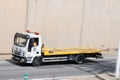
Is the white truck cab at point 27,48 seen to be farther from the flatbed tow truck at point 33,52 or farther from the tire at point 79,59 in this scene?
the tire at point 79,59

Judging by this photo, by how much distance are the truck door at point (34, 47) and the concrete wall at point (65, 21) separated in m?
4.81

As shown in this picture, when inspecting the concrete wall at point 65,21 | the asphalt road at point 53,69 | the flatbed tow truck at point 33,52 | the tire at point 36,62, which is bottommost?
the asphalt road at point 53,69

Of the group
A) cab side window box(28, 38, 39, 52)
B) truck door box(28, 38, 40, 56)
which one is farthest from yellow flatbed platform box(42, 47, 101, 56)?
cab side window box(28, 38, 39, 52)

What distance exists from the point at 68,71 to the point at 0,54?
23.8 feet

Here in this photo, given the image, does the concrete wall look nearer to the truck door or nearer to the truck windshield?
the truck windshield

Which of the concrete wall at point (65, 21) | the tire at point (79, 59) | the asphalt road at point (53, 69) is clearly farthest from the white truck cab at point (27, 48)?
the concrete wall at point (65, 21)

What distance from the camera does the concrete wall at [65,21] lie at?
1169 inches

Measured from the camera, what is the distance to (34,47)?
25.4 m

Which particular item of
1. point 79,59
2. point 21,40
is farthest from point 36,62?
point 79,59

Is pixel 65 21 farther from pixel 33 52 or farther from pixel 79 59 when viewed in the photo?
pixel 33 52

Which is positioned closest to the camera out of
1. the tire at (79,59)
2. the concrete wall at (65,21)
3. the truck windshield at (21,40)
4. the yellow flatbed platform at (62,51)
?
the truck windshield at (21,40)

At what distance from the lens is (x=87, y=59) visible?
30359 mm

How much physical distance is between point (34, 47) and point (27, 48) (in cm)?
54

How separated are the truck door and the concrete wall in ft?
15.8
